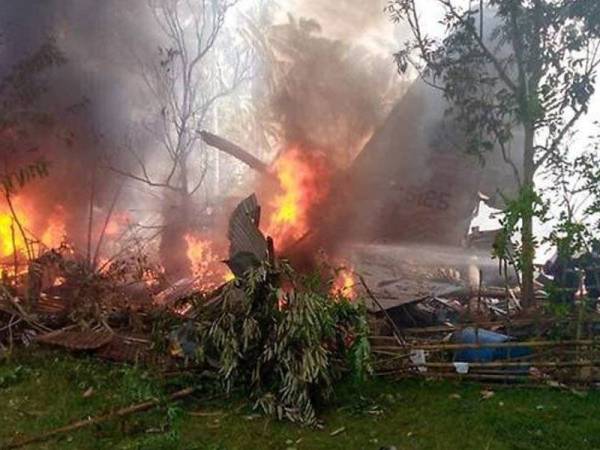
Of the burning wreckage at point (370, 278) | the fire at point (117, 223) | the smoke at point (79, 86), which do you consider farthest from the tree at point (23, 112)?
the fire at point (117, 223)

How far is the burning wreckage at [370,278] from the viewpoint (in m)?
6.45

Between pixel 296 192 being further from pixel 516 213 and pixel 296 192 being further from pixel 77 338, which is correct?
pixel 516 213

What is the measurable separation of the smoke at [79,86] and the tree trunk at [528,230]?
10909 mm

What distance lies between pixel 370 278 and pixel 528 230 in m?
4.24

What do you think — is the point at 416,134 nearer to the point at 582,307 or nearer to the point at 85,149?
the point at 85,149

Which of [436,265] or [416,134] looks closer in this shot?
[436,265]

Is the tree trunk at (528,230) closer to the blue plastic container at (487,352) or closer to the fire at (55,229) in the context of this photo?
the blue plastic container at (487,352)

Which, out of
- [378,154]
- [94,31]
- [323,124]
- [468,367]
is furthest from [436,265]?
[94,31]

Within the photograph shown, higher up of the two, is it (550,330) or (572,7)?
(572,7)

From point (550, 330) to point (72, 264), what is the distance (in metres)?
7.66

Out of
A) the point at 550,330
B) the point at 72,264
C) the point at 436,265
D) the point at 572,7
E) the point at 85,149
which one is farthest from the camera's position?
the point at 85,149

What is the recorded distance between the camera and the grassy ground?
16.8 feet

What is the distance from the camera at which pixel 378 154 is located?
16.5 m

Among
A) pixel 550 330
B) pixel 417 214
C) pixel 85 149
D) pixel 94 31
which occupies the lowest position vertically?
pixel 550 330
